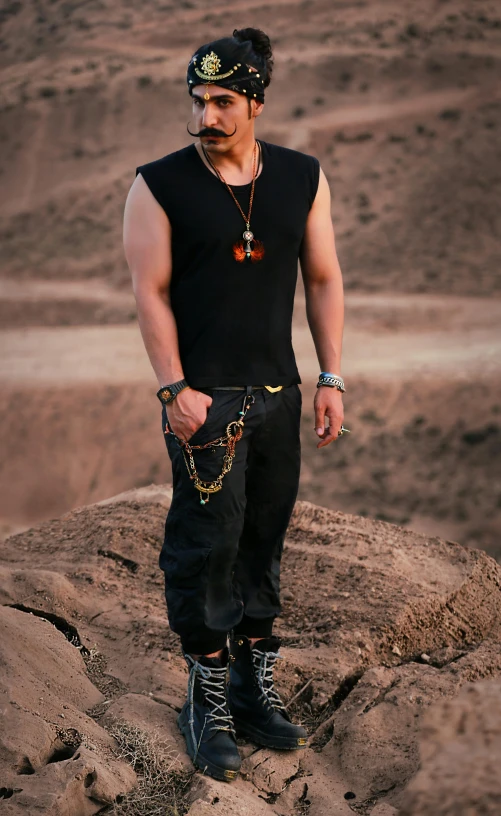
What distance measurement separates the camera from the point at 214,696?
290 cm

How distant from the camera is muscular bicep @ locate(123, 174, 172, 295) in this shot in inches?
102

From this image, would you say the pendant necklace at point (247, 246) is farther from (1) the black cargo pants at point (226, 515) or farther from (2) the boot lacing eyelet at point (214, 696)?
(2) the boot lacing eyelet at point (214, 696)

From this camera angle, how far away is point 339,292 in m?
2.89

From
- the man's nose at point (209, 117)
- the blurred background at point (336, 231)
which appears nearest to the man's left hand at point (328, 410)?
the man's nose at point (209, 117)

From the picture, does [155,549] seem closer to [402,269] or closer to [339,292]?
[339,292]

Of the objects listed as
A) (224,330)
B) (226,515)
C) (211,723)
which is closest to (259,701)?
(211,723)

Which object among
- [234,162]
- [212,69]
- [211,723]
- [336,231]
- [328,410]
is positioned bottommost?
[336,231]

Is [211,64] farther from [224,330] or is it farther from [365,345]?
[365,345]

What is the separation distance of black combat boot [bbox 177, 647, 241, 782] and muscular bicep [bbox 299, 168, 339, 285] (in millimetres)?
1188

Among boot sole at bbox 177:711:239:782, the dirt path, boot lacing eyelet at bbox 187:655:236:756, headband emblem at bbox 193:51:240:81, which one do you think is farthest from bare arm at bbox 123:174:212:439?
the dirt path

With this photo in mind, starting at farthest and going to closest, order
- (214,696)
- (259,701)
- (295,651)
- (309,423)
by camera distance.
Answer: (309,423)
(295,651)
(259,701)
(214,696)

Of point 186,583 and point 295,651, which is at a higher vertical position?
point 186,583

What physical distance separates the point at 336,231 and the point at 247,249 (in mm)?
15236

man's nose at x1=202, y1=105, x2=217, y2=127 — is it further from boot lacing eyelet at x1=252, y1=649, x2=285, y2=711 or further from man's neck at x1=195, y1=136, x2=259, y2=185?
boot lacing eyelet at x1=252, y1=649, x2=285, y2=711
